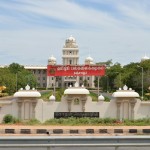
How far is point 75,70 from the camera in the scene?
3538cm

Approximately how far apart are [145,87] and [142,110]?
146 ft

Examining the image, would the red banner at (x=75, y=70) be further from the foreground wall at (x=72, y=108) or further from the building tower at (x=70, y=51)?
the building tower at (x=70, y=51)

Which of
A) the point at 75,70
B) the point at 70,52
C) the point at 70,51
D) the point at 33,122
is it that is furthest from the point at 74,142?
the point at 70,52

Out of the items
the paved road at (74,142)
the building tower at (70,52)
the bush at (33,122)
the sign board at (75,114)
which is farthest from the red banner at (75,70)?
the building tower at (70,52)

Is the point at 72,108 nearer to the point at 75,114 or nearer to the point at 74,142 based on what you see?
the point at 75,114

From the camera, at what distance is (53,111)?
33.5m

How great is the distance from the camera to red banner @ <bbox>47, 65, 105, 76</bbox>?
116 ft

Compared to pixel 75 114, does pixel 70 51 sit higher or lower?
higher

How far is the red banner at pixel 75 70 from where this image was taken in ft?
116

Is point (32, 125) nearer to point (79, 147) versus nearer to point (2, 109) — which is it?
point (2, 109)

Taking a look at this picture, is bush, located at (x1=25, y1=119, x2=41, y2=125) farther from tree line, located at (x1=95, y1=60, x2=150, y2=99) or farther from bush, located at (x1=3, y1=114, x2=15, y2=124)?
tree line, located at (x1=95, y1=60, x2=150, y2=99)

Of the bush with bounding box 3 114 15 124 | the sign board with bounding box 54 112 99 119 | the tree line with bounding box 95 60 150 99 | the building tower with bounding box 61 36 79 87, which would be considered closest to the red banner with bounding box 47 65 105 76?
the sign board with bounding box 54 112 99 119

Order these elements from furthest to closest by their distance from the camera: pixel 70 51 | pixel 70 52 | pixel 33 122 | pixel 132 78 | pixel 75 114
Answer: pixel 70 52
pixel 70 51
pixel 132 78
pixel 75 114
pixel 33 122

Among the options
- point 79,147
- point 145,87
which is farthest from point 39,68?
point 79,147
